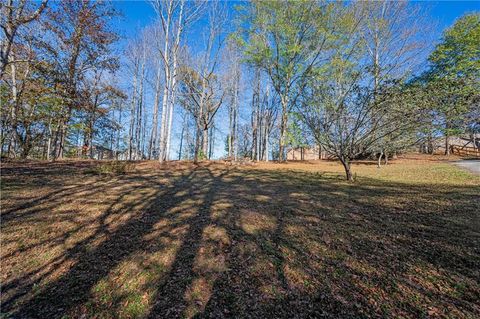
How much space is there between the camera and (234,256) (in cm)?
289

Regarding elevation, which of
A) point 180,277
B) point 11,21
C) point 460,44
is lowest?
point 180,277

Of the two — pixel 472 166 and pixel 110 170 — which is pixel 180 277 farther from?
pixel 472 166

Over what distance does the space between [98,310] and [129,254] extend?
0.85 m

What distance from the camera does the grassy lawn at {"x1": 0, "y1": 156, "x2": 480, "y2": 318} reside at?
2113 millimetres

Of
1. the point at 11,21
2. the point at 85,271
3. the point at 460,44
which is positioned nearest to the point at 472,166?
the point at 460,44

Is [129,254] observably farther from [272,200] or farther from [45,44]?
[45,44]

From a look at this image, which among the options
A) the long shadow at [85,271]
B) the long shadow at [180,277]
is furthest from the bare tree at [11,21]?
the long shadow at [180,277]

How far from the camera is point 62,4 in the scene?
8172mm

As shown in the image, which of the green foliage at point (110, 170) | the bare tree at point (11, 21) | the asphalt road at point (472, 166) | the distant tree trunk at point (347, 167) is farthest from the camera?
the asphalt road at point (472, 166)

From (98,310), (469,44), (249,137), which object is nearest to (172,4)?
(98,310)

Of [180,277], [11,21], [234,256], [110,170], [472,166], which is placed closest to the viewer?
[180,277]

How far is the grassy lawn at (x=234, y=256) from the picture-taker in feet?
6.93

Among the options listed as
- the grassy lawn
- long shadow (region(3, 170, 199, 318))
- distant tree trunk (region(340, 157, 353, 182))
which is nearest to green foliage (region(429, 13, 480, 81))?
distant tree trunk (region(340, 157, 353, 182))

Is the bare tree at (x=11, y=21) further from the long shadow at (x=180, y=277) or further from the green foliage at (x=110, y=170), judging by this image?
the long shadow at (x=180, y=277)
